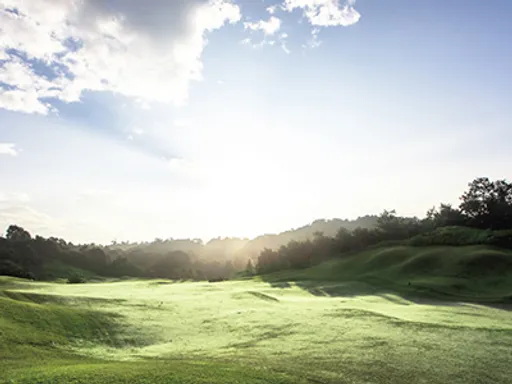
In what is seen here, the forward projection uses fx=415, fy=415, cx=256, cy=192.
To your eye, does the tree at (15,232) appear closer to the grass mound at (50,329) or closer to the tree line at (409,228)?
the tree line at (409,228)

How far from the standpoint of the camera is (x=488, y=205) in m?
72.3

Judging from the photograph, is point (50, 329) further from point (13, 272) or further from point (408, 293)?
point (13, 272)

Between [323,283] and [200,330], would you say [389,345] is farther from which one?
[323,283]

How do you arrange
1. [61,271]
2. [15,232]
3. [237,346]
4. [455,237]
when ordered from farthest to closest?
[15,232]
[61,271]
[455,237]
[237,346]

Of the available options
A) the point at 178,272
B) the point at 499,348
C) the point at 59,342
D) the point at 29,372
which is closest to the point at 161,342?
the point at 59,342

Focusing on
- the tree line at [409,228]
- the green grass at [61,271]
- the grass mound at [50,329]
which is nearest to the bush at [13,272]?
the green grass at [61,271]

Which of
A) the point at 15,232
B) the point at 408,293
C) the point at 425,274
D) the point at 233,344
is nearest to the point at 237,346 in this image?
the point at 233,344

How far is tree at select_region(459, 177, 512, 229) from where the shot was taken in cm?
7019

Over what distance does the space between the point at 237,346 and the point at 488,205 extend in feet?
229

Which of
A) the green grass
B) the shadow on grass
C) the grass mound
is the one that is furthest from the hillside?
the green grass

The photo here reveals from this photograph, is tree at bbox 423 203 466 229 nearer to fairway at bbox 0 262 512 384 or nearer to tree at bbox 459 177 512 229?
tree at bbox 459 177 512 229

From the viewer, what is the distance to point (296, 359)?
13891 millimetres

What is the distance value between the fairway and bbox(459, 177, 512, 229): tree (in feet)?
176

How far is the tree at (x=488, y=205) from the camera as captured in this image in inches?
2763
